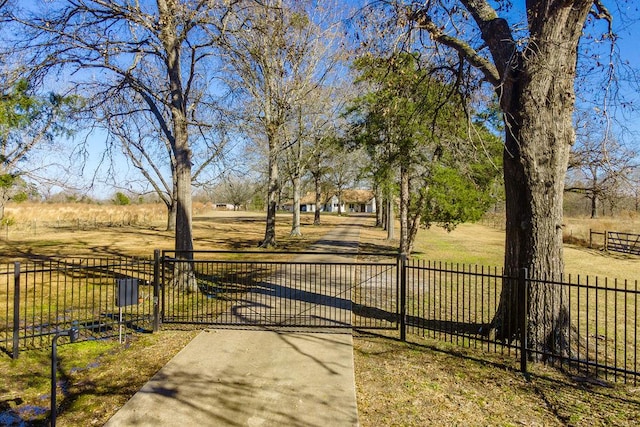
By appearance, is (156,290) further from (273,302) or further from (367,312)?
(367,312)

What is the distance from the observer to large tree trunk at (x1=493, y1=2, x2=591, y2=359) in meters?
5.46

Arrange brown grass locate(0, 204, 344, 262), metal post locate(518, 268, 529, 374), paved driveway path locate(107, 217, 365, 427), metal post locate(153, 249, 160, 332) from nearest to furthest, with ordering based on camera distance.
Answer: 1. paved driveway path locate(107, 217, 365, 427)
2. metal post locate(518, 268, 529, 374)
3. metal post locate(153, 249, 160, 332)
4. brown grass locate(0, 204, 344, 262)

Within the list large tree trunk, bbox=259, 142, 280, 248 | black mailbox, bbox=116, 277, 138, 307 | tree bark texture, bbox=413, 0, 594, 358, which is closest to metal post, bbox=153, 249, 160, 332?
black mailbox, bbox=116, 277, 138, 307

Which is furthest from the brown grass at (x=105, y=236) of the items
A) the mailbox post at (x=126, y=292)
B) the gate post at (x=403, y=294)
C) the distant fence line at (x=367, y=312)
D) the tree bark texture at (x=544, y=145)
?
the tree bark texture at (x=544, y=145)

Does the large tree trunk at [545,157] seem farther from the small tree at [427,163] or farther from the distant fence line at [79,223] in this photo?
the distant fence line at [79,223]

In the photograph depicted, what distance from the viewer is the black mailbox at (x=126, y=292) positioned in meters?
5.67

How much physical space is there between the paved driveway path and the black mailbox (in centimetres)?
110

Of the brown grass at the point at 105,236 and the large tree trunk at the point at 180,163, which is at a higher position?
the large tree trunk at the point at 180,163

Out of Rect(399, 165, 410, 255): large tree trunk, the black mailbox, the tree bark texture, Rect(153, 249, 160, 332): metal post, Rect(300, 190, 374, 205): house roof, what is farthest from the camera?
Rect(300, 190, 374, 205): house roof

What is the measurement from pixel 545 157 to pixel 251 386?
4956 millimetres

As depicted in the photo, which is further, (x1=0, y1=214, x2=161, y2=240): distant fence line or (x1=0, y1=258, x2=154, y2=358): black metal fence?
(x1=0, y1=214, x2=161, y2=240): distant fence line

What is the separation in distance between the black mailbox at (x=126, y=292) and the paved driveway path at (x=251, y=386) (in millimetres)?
1099

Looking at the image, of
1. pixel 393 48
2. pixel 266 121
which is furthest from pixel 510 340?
pixel 266 121

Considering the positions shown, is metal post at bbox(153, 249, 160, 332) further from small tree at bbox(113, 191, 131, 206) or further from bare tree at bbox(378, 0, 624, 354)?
small tree at bbox(113, 191, 131, 206)
